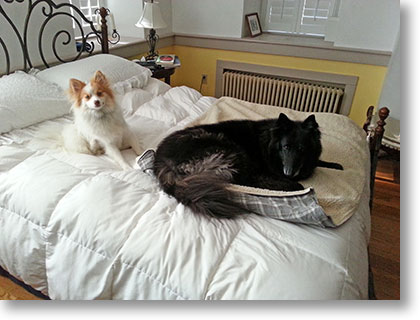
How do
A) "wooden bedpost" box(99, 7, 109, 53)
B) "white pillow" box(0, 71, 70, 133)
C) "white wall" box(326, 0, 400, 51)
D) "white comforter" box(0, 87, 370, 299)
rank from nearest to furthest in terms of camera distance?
"white comforter" box(0, 87, 370, 299)
"white pillow" box(0, 71, 70, 133)
"wooden bedpost" box(99, 7, 109, 53)
"white wall" box(326, 0, 400, 51)

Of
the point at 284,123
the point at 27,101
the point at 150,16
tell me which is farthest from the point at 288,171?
the point at 150,16

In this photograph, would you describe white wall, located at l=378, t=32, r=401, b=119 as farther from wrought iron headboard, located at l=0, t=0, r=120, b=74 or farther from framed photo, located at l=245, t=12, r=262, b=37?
wrought iron headboard, located at l=0, t=0, r=120, b=74

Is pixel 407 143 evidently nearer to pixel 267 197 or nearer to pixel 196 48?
pixel 267 197

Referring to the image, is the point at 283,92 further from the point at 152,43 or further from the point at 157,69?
the point at 152,43

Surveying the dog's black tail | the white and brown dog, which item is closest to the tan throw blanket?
the dog's black tail

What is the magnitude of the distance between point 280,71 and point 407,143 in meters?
2.55

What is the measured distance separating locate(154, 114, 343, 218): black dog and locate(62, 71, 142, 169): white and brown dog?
11.7 inches

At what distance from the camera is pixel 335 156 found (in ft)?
5.10

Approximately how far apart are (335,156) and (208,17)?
246cm

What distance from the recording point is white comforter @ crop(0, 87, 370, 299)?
881 millimetres

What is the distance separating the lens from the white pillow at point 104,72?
1947 millimetres

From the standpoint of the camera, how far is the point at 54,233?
3.64ft

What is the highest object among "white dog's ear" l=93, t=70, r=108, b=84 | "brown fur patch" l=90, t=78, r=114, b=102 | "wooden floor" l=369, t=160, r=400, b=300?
"white dog's ear" l=93, t=70, r=108, b=84

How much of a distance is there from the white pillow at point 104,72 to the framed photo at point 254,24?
1.47m
